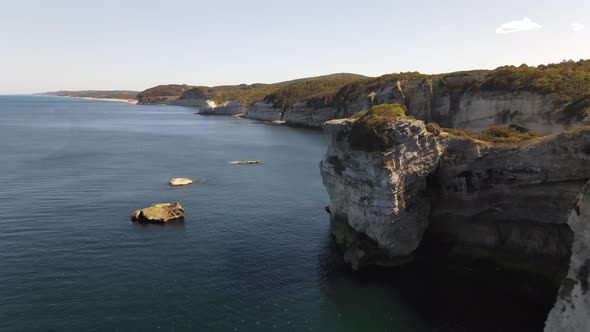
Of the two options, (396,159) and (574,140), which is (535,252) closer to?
(574,140)

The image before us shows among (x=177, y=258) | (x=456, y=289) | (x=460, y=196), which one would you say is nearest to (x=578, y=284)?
(x=456, y=289)

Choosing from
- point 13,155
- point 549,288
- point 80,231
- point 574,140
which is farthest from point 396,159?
point 13,155

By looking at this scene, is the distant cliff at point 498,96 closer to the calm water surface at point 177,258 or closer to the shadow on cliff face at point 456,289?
the shadow on cliff face at point 456,289

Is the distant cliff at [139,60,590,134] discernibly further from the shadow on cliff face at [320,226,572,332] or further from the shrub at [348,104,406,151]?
the shrub at [348,104,406,151]

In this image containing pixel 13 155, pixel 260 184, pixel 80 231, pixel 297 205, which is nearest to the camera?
pixel 80 231

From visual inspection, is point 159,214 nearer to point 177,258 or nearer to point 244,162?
point 177,258

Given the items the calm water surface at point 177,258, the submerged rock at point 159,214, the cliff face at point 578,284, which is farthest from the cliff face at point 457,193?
the submerged rock at point 159,214
